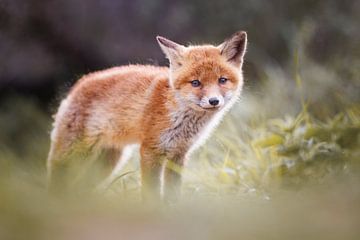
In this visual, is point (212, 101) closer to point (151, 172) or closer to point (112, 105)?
point (151, 172)

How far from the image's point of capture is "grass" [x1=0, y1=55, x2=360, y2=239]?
2672 mm

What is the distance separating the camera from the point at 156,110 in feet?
18.5

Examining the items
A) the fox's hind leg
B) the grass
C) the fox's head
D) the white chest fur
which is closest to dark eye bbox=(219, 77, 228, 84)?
the fox's head

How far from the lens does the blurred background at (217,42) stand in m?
5.57

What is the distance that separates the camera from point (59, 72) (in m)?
9.45

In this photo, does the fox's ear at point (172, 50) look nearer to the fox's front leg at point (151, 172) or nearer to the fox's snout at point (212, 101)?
the fox's snout at point (212, 101)

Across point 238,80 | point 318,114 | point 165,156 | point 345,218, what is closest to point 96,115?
point 165,156

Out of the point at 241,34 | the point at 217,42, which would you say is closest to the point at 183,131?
the point at 241,34

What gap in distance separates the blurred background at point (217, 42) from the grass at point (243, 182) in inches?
0.8

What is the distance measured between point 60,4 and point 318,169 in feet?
17.6

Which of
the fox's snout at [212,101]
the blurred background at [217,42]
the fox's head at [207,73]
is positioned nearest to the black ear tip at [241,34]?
the fox's head at [207,73]

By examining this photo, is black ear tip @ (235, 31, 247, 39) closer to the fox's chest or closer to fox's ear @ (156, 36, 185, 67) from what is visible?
fox's ear @ (156, 36, 185, 67)

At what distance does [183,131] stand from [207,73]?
0.47 m

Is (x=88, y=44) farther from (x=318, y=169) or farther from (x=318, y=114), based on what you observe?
(x=318, y=169)
